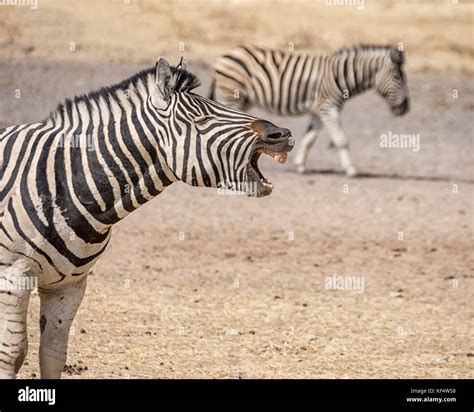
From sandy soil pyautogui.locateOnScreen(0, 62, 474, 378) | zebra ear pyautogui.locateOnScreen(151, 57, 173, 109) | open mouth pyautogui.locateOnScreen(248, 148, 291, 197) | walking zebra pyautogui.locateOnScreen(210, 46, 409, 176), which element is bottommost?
sandy soil pyautogui.locateOnScreen(0, 62, 474, 378)

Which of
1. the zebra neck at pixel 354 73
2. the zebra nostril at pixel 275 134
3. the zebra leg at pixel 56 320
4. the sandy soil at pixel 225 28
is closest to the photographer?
the zebra nostril at pixel 275 134

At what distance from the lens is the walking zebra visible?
44.3 ft

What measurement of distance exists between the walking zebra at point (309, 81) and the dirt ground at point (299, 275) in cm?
77

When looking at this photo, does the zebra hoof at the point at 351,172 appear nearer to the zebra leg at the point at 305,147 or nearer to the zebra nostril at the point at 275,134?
the zebra leg at the point at 305,147

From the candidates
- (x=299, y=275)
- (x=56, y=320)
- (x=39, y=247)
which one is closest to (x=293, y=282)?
(x=299, y=275)

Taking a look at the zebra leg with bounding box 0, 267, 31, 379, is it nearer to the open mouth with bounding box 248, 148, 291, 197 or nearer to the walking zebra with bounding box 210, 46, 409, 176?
the open mouth with bounding box 248, 148, 291, 197

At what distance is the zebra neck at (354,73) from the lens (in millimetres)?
13820

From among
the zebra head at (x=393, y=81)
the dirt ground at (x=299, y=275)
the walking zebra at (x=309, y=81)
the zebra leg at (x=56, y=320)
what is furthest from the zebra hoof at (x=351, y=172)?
the zebra leg at (x=56, y=320)

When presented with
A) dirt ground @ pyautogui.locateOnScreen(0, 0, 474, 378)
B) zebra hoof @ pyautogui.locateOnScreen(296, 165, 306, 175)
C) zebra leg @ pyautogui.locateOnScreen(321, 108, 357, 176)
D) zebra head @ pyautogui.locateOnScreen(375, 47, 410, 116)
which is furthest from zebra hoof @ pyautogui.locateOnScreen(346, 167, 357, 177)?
zebra head @ pyautogui.locateOnScreen(375, 47, 410, 116)

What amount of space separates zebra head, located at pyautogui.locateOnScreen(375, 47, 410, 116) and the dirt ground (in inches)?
31.8

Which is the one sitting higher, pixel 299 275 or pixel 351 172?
pixel 351 172

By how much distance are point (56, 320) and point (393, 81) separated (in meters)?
10.1

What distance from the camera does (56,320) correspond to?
4828mm

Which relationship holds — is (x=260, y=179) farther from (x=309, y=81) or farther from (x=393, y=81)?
(x=393, y=81)
